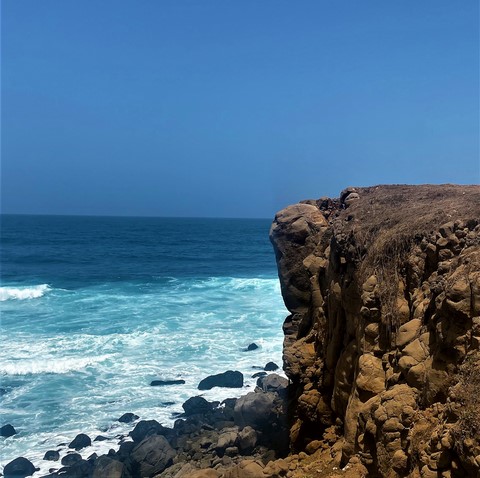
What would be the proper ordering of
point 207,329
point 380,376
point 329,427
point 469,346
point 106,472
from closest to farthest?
point 469,346 < point 380,376 < point 329,427 < point 106,472 < point 207,329

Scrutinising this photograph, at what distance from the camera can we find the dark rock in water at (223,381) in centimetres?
2375

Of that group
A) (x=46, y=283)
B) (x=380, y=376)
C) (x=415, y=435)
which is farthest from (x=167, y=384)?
(x=46, y=283)

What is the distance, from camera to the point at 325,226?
1723cm

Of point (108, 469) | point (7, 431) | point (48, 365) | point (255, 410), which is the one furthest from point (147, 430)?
point (48, 365)

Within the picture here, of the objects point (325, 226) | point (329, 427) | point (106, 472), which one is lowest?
point (106, 472)

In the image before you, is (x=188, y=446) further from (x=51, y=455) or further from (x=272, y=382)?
(x=272, y=382)

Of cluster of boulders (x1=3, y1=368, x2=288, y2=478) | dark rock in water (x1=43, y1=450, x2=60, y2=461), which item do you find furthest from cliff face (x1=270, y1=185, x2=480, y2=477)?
dark rock in water (x1=43, y1=450, x2=60, y2=461)

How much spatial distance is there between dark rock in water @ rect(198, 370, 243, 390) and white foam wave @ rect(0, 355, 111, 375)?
645cm

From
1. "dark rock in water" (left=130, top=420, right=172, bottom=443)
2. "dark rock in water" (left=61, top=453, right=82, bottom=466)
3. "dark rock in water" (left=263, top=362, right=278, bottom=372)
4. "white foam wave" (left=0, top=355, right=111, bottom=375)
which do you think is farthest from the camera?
"dark rock in water" (left=263, top=362, right=278, bottom=372)

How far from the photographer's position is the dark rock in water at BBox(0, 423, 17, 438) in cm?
1927

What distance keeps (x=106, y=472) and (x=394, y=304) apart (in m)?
11.7

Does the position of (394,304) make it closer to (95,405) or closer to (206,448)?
(206,448)

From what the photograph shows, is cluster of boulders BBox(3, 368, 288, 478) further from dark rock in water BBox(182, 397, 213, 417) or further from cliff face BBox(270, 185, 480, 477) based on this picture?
cliff face BBox(270, 185, 480, 477)

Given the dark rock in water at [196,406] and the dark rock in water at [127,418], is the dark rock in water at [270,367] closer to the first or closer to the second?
the dark rock in water at [196,406]
